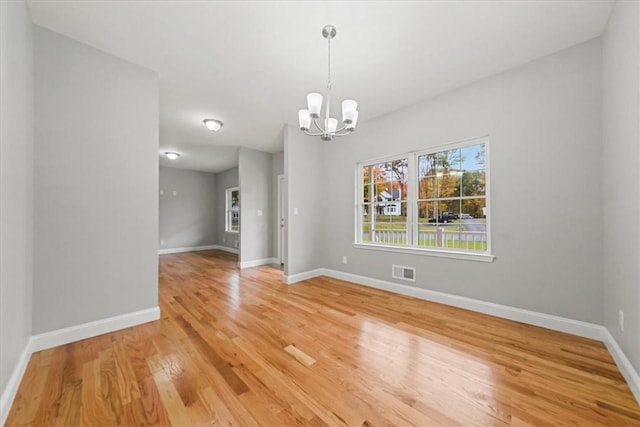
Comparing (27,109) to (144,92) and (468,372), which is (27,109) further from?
(468,372)

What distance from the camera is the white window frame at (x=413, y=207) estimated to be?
2.75m

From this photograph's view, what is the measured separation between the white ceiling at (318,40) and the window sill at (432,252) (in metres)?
2.02

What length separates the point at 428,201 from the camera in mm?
3270

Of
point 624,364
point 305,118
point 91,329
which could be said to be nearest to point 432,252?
point 624,364

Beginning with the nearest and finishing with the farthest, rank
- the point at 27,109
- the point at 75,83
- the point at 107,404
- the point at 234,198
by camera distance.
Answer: the point at 107,404, the point at 27,109, the point at 75,83, the point at 234,198

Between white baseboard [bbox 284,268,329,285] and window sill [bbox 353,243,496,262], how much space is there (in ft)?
2.95

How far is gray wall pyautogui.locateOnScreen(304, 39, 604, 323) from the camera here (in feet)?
7.13

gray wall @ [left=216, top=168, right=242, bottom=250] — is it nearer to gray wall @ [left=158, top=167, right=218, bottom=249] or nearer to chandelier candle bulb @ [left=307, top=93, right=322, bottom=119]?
gray wall @ [left=158, top=167, right=218, bottom=249]

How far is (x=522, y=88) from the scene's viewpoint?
8.18ft

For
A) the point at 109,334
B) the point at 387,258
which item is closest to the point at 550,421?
the point at 387,258

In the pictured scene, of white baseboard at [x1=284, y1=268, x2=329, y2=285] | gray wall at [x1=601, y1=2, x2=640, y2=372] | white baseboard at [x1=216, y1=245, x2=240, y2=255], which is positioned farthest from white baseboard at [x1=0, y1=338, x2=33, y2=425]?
white baseboard at [x1=216, y1=245, x2=240, y2=255]

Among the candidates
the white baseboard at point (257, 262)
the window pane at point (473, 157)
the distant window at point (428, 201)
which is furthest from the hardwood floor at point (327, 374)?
the white baseboard at point (257, 262)

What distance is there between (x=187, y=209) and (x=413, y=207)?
7.09m

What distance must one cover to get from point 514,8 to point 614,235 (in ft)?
6.28
